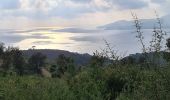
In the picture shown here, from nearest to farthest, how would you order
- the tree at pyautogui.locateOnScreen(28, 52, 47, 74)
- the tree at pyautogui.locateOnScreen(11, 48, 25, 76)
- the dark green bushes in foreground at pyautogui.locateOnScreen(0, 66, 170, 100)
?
1. the dark green bushes in foreground at pyautogui.locateOnScreen(0, 66, 170, 100)
2. the tree at pyautogui.locateOnScreen(11, 48, 25, 76)
3. the tree at pyautogui.locateOnScreen(28, 52, 47, 74)

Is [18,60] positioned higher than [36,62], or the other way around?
[18,60]

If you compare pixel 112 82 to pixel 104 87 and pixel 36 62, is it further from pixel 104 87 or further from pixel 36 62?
pixel 36 62

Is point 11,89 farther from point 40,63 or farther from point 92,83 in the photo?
point 40,63

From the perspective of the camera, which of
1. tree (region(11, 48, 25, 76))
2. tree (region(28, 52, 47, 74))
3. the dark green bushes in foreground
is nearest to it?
the dark green bushes in foreground

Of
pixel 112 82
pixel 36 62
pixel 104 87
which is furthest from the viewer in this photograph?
pixel 36 62

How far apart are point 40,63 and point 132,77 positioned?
92.0 meters

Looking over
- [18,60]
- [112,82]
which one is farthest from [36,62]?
→ [112,82]

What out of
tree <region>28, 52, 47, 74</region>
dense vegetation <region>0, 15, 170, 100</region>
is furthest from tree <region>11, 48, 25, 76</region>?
dense vegetation <region>0, 15, 170, 100</region>

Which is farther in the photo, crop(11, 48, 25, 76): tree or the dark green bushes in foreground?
crop(11, 48, 25, 76): tree

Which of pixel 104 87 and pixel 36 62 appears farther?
pixel 36 62

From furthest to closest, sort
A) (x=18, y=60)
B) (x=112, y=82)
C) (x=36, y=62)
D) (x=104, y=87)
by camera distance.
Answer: (x=36, y=62), (x=18, y=60), (x=112, y=82), (x=104, y=87)

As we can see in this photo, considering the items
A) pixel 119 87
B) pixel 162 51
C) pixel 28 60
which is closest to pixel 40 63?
pixel 28 60

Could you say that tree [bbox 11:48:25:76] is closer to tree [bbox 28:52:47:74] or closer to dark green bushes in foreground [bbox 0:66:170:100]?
tree [bbox 28:52:47:74]

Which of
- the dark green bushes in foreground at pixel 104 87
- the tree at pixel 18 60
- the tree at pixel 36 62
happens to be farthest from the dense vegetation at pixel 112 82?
the tree at pixel 36 62
